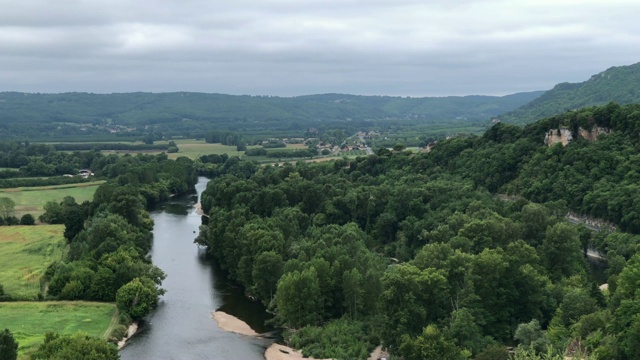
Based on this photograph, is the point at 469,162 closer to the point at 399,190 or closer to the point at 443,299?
the point at 399,190

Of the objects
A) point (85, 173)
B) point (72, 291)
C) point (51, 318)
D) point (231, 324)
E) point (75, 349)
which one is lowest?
point (231, 324)

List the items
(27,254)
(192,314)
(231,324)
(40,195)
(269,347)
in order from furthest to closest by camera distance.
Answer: (40,195)
(27,254)
(192,314)
(231,324)
(269,347)

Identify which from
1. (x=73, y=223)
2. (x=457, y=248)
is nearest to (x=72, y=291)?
(x=73, y=223)

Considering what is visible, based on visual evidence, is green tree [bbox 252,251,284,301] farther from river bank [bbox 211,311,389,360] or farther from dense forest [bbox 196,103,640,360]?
river bank [bbox 211,311,389,360]

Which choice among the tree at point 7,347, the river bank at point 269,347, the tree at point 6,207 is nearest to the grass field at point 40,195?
the tree at point 6,207

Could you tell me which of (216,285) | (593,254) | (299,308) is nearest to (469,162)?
(593,254)

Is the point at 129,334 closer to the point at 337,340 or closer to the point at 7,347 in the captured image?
the point at 7,347

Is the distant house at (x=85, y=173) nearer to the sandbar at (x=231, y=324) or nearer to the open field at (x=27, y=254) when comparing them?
the open field at (x=27, y=254)
